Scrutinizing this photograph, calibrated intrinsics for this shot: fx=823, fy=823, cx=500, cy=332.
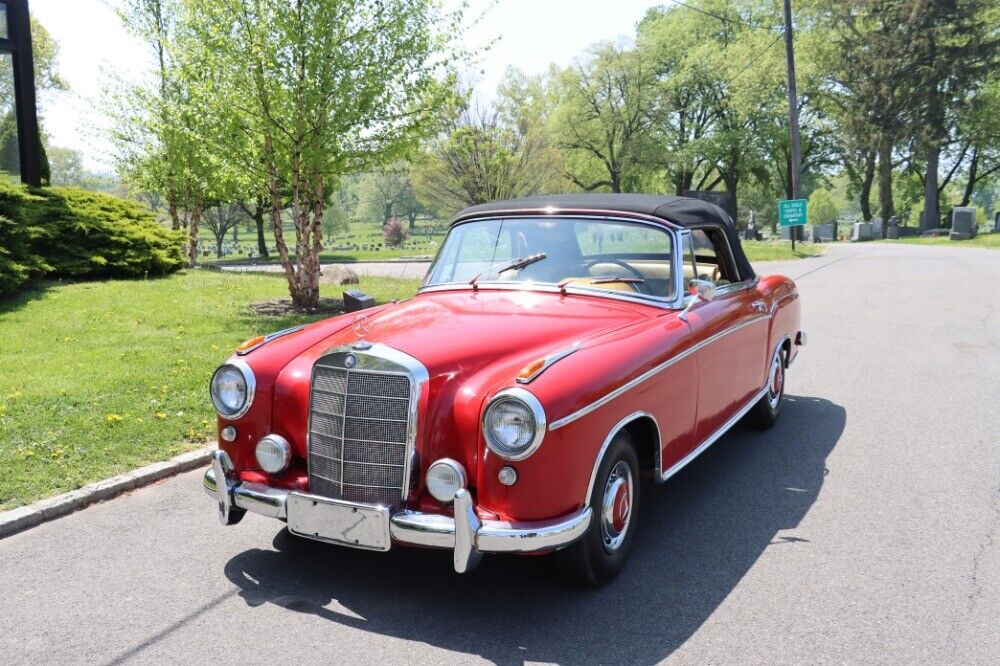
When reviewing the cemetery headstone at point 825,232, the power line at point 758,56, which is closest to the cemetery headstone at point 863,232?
the cemetery headstone at point 825,232

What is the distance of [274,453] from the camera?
3.75 metres

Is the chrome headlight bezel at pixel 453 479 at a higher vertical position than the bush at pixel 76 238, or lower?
lower

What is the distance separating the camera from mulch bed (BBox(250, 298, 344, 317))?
11702mm

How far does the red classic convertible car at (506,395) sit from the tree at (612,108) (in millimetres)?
42347

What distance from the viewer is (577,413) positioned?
3359mm

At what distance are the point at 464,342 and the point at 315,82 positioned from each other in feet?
26.7

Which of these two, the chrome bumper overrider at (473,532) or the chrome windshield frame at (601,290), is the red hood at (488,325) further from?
the chrome bumper overrider at (473,532)

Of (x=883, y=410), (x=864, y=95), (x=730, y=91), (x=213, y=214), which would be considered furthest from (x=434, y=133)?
(x=213, y=214)

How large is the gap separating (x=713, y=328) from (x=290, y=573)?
265 cm

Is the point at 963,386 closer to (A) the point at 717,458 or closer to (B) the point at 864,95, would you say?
(A) the point at 717,458

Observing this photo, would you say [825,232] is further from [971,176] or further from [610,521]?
[610,521]

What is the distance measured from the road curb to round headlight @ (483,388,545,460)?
9.55ft

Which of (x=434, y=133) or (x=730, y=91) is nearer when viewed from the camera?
(x=434, y=133)

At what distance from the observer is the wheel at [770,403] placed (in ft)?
19.7
